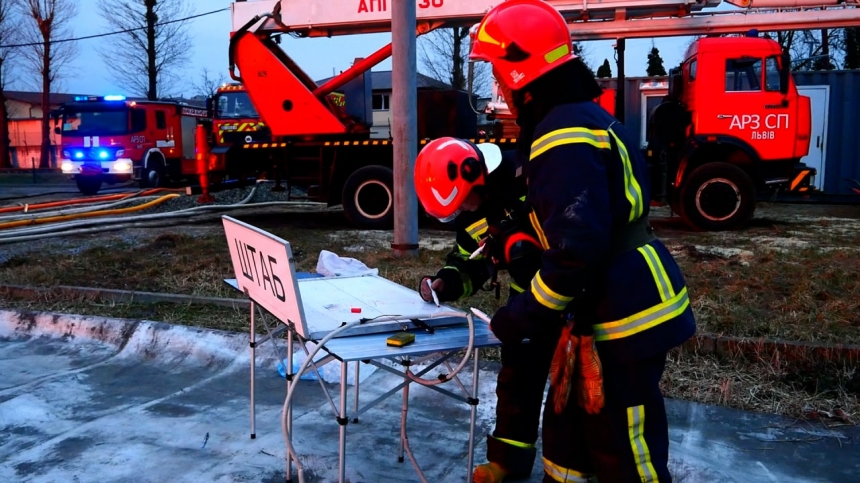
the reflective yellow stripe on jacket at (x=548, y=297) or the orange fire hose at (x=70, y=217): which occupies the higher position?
the reflective yellow stripe on jacket at (x=548, y=297)

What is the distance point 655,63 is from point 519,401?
A: 2365 cm

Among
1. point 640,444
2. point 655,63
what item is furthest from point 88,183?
point 640,444

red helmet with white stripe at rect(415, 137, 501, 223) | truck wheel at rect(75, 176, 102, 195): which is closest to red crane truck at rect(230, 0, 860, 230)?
red helmet with white stripe at rect(415, 137, 501, 223)

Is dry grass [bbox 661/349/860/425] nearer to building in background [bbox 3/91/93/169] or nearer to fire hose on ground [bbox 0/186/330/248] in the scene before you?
fire hose on ground [bbox 0/186/330/248]

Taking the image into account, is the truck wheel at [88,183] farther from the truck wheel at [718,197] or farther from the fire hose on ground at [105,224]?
the truck wheel at [718,197]

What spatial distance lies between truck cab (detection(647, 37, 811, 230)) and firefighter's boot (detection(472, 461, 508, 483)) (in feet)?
25.8

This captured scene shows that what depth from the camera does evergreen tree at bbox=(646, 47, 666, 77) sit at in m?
24.5

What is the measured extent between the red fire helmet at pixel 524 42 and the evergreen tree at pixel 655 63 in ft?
77.6

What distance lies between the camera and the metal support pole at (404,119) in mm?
7438

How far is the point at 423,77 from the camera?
105 ft

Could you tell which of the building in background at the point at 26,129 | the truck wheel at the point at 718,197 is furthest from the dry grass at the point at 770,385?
the building in background at the point at 26,129

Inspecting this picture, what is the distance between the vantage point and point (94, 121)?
20.3 m

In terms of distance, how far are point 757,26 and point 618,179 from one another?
9596 millimetres

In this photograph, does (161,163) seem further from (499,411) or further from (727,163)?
(499,411)
